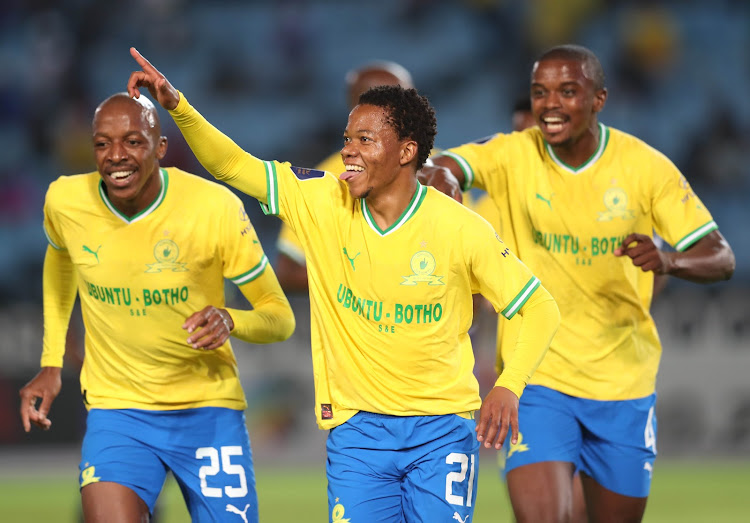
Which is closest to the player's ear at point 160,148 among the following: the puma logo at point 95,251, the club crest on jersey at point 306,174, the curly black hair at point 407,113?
the puma logo at point 95,251

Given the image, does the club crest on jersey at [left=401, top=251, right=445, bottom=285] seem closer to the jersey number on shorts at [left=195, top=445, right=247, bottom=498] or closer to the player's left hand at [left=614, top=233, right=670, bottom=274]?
the player's left hand at [left=614, top=233, right=670, bottom=274]

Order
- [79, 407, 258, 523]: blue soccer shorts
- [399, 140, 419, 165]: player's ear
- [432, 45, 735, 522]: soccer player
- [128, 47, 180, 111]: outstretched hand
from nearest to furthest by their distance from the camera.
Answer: [128, 47, 180, 111]: outstretched hand, [399, 140, 419, 165]: player's ear, [79, 407, 258, 523]: blue soccer shorts, [432, 45, 735, 522]: soccer player

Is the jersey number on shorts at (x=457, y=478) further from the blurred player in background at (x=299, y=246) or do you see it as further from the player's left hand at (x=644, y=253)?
the blurred player in background at (x=299, y=246)

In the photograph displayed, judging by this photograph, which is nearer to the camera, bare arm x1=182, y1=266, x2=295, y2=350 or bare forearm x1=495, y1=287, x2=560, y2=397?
bare forearm x1=495, y1=287, x2=560, y2=397

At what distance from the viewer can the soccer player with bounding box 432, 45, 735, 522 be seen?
552cm

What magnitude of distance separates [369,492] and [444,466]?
0.32 m

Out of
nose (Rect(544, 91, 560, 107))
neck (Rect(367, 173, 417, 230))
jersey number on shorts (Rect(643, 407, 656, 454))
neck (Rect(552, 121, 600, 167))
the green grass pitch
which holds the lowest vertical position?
the green grass pitch

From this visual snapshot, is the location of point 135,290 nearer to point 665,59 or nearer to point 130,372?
point 130,372

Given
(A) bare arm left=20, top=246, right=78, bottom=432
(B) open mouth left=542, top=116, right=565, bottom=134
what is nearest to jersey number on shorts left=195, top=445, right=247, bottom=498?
(A) bare arm left=20, top=246, right=78, bottom=432

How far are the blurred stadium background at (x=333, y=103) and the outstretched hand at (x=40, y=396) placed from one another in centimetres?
585

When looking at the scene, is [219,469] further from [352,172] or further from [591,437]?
[591,437]

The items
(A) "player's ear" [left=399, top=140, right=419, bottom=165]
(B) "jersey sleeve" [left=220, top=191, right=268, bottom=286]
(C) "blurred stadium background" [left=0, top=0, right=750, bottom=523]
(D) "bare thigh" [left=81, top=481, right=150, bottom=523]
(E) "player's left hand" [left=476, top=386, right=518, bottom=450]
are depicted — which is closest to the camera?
(E) "player's left hand" [left=476, top=386, right=518, bottom=450]

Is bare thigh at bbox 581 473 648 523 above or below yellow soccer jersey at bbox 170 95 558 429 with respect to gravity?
below

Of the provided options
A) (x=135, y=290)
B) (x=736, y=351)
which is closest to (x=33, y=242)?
(x=736, y=351)
